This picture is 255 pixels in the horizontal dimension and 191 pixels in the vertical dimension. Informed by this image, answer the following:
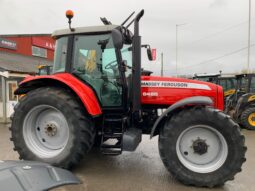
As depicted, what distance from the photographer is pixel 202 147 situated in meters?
3.67

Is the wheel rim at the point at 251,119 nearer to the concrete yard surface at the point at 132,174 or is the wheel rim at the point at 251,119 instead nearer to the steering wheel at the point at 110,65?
the concrete yard surface at the point at 132,174

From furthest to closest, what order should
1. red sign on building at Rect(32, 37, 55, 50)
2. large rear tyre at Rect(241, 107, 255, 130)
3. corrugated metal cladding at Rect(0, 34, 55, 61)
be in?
red sign on building at Rect(32, 37, 55, 50) < corrugated metal cladding at Rect(0, 34, 55, 61) < large rear tyre at Rect(241, 107, 255, 130)

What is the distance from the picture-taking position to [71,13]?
4.16m

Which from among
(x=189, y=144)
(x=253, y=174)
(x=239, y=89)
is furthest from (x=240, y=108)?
(x=189, y=144)

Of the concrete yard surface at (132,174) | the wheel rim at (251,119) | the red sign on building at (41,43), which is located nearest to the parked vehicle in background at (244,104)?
the wheel rim at (251,119)

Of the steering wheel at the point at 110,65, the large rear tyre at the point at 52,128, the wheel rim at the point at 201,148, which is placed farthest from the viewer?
the steering wheel at the point at 110,65

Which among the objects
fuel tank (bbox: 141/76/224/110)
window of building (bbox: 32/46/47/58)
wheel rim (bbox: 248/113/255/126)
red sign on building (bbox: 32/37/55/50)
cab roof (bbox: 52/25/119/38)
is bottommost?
wheel rim (bbox: 248/113/255/126)

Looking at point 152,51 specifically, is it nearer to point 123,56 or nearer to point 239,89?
point 123,56

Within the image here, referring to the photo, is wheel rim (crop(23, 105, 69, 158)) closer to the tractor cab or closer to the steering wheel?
the tractor cab

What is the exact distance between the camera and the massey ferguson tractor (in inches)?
144

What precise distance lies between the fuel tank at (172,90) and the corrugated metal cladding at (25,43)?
19.0m

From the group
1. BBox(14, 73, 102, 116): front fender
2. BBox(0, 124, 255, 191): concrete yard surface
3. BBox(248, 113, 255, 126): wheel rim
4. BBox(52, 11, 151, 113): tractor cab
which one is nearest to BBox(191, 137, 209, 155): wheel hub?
BBox(0, 124, 255, 191): concrete yard surface

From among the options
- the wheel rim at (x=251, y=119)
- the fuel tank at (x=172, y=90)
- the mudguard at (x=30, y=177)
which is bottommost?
the wheel rim at (x=251, y=119)

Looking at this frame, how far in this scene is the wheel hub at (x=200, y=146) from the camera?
12.0ft
